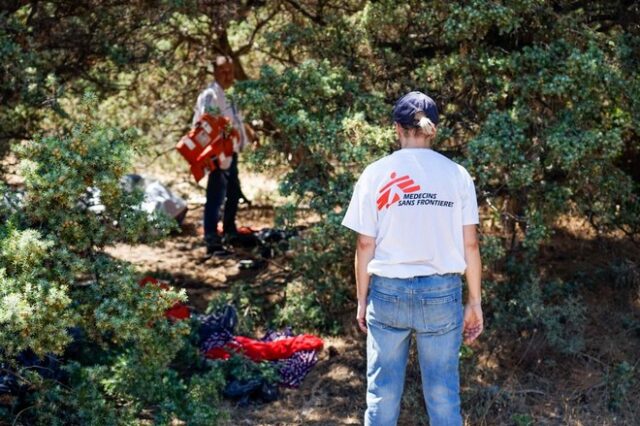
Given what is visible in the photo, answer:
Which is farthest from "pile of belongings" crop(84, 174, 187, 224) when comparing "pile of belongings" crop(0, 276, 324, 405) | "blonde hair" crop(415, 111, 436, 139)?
"blonde hair" crop(415, 111, 436, 139)

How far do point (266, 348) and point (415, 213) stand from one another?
7.48ft

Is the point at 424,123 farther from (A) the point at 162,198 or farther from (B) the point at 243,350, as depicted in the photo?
(A) the point at 162,198

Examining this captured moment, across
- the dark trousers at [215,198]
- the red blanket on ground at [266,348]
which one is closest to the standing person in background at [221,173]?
the dark trousers at [215,198]

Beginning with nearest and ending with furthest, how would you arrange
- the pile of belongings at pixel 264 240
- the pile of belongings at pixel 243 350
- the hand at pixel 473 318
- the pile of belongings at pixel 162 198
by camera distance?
→ the hand at pixel 473 318 → the pile of belongings at pixel 243 350 → the pile of belongings at pixel 264 240 → the pile of belongings at pixel 162 198

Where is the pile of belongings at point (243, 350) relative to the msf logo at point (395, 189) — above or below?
below

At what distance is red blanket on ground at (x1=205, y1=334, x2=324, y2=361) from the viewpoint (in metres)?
5.42

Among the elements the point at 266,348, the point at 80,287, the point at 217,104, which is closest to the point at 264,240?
the point at 217,104

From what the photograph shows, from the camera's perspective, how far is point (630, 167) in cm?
632

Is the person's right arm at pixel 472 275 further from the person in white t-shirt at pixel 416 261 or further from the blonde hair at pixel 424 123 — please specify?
the blonde hair at pixel 424 123

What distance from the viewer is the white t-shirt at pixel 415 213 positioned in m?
3.48

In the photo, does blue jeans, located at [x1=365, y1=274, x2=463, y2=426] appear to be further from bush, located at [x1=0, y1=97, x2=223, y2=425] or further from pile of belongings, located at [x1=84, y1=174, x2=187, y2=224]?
pile of belongings, located at [x1=84, y1=174, x2=187, y2=224]

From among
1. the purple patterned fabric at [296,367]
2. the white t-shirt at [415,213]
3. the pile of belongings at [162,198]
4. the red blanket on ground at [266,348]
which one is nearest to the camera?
the white t-shirt at [415,213]

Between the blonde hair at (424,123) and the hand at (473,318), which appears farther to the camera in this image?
the hand at (473,318)

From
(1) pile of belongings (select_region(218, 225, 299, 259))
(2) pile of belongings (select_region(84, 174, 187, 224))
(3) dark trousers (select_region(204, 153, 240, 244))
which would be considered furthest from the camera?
(2) pile of belongings (select_region(84, 174, 187, 224))
